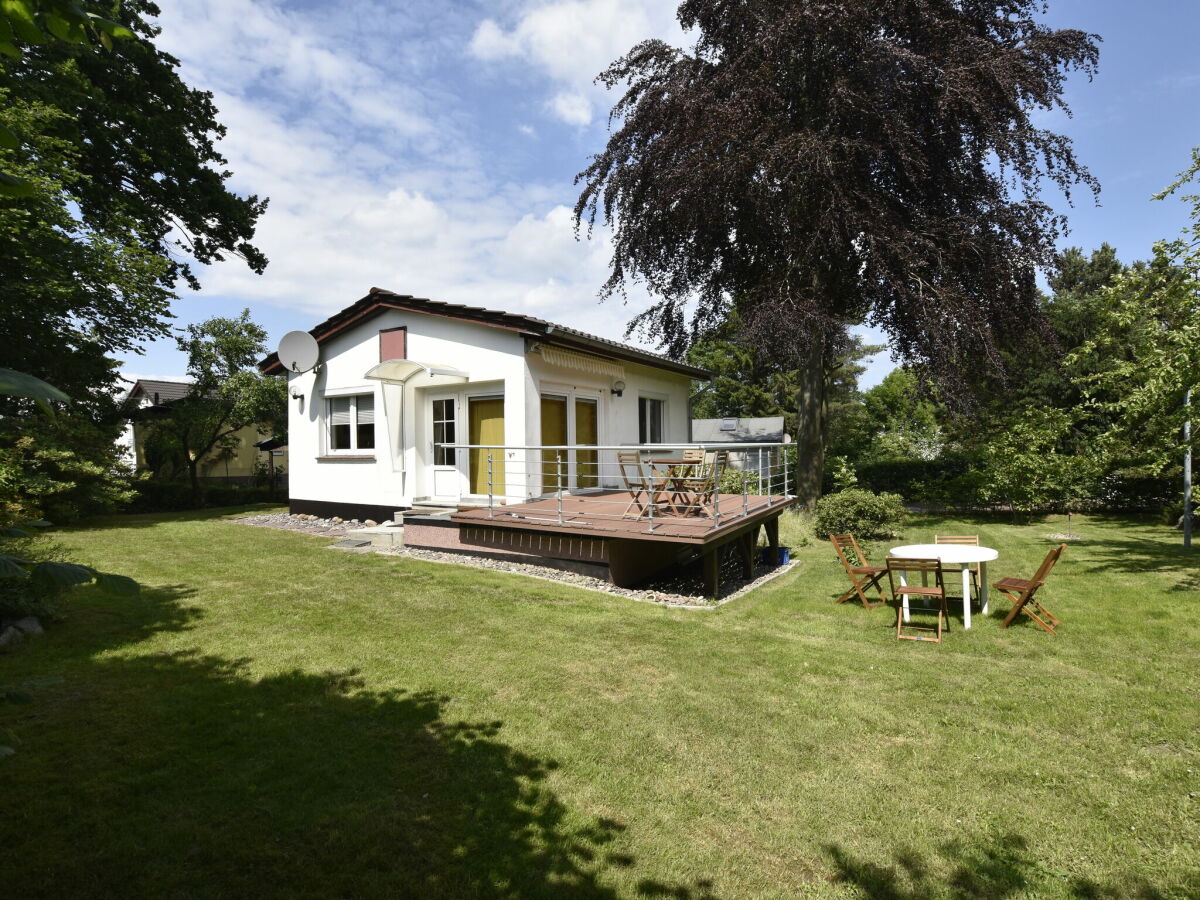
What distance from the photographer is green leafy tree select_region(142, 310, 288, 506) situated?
2177cm

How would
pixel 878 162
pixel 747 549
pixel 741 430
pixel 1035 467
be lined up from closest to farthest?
pixel 747 549 → pixel 878 162 → pixel 1035 467 → pixel 741 430

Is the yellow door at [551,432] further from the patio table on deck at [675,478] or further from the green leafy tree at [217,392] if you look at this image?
the green leafy tree at [217,392]

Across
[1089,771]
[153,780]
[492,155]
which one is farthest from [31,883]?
[492,155]

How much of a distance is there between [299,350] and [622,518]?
33.0 feet

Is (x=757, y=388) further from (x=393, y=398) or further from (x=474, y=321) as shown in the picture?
(x=393, y=398)

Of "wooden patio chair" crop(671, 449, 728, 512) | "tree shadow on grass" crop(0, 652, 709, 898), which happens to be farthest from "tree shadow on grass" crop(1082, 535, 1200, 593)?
"tree shadow on grass" crop(0, 652, 709, 898)

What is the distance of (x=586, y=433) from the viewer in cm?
1498

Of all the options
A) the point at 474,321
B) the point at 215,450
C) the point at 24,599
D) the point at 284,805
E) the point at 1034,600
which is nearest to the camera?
the point at 284,805

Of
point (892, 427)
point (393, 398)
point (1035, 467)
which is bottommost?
point (1035, 467)

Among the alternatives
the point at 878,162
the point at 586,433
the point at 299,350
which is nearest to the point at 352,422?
the point at 299,350

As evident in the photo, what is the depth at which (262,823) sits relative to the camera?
11.0 ft

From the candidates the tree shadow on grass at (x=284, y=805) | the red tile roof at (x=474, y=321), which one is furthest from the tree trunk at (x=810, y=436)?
the tree shadow on grass at (x=284, y=805)

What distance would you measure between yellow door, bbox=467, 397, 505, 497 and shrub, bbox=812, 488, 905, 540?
800 cm

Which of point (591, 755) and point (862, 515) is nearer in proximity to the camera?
point (591, 755)
